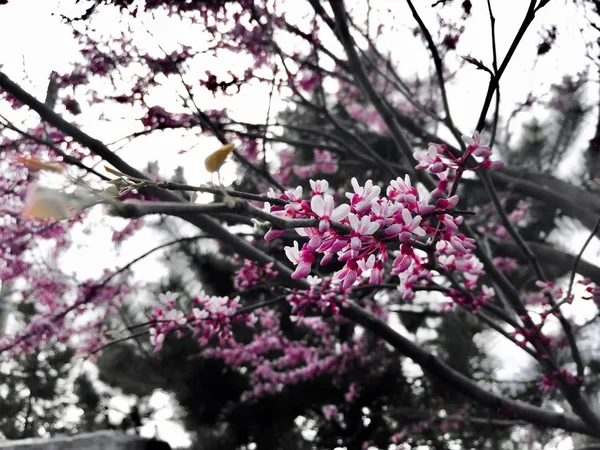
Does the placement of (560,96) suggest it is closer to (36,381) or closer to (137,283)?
(137,283)

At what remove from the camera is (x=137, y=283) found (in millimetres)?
6648

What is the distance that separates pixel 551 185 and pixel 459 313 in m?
3.20

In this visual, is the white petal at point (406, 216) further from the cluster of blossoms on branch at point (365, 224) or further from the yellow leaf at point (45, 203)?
the yellow leaf at point (45, 203)

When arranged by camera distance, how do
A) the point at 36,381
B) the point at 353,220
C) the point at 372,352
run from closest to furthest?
the point at 353,220, the point at 372,352, the point at 36,381

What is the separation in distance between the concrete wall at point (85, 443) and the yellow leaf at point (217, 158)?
2698 mm

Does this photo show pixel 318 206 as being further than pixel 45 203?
Yes

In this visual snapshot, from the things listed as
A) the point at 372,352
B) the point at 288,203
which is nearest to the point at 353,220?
the point at 288,203

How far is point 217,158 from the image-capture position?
29.8 inches

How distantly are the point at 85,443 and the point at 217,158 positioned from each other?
2787mm

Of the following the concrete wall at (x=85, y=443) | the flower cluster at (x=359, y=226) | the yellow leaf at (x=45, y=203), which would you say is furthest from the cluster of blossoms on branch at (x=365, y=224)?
the concrete wall at (x=85, y=443)

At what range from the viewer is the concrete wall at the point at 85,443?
2.66 meters

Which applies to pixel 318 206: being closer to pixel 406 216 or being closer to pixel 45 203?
pixel 406 216

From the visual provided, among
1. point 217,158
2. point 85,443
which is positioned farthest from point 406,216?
point 85,443

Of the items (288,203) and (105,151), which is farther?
(105,151)
